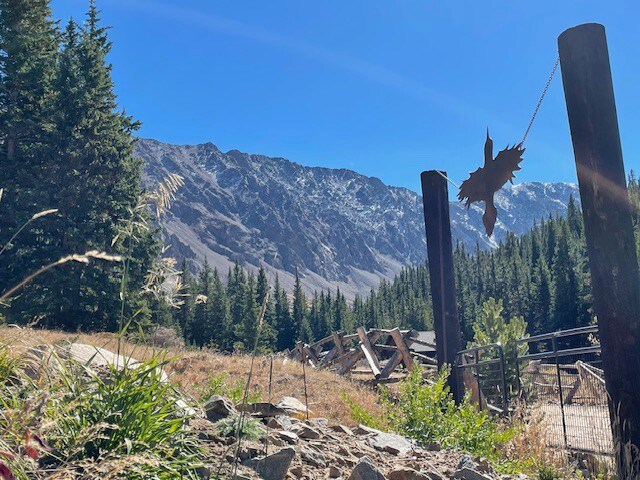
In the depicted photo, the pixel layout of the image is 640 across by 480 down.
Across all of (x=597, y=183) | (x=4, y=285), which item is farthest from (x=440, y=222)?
(x=4, y=285)

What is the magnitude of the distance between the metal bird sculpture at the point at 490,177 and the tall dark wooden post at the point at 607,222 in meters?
0.74

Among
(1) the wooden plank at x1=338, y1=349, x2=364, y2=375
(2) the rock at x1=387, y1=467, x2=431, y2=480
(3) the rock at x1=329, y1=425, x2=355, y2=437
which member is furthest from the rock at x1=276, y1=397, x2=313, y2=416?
(1) the wooden plank at x1=338, y1=349, x2=364, y2=375

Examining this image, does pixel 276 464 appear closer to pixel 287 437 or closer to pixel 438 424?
pixel 287 437

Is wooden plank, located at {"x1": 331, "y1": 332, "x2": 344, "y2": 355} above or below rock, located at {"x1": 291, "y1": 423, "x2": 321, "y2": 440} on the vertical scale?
above

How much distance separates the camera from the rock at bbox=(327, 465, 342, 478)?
12.1 feet

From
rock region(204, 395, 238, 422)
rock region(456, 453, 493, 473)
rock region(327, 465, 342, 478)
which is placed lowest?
rock region(456, 453, 493, 473)

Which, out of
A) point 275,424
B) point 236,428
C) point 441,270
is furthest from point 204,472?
point 441,270

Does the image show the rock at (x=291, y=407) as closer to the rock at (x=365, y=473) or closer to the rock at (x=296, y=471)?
the rock at (x=296, y=471)

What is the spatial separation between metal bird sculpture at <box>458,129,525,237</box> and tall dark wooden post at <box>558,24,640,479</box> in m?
0.74

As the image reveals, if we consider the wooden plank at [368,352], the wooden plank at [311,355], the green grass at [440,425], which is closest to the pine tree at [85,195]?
the wooden plank at [311,355]

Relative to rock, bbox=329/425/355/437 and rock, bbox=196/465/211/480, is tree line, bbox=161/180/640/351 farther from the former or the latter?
rock, bbox=196/465/211/480

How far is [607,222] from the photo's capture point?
4707mm

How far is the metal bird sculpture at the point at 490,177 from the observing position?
5609 mm

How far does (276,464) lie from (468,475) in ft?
4.80
